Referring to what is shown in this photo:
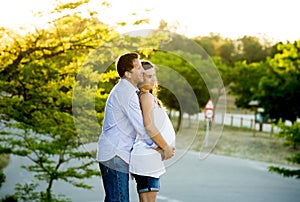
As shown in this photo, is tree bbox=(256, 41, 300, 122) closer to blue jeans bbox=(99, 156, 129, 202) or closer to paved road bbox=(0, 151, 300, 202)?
paved road bbox=(0, 151, 300, 202)

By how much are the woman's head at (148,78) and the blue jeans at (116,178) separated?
1.05ft

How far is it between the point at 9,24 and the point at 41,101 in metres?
0.86

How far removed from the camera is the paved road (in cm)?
1121

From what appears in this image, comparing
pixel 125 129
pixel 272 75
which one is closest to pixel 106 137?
pixel 125 129

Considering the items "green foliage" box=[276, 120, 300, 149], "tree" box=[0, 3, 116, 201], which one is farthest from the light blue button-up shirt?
"green foliage" box=[276, 120, 300, 149]

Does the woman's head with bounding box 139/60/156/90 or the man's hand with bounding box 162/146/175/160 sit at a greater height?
the woman's head with bounding box 139/60/156/90

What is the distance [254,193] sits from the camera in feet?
39.4

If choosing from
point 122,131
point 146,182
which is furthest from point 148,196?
point 122,131

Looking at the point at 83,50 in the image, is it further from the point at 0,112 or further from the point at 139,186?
the point at 139,186

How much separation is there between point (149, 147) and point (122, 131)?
0.45ft

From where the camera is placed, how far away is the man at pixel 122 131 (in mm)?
2734

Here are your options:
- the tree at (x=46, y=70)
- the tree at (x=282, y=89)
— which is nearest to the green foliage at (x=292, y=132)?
the tree at (x=46, y=70)

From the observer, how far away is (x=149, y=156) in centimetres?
279

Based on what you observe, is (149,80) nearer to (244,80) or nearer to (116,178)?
(116,178)
